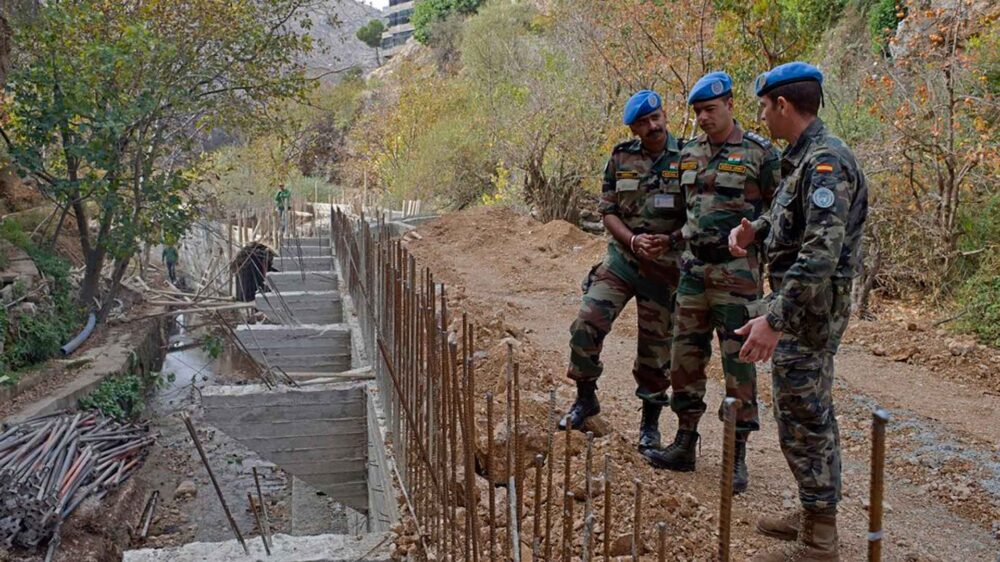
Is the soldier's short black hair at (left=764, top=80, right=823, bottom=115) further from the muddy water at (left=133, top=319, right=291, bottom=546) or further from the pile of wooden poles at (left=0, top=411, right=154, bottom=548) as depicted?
the muddy water at (left=133, top=319, right=291, bottom=546)

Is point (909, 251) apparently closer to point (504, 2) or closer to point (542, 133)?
point (542, 133)

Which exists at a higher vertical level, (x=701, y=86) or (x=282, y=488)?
(x=701, y=86)

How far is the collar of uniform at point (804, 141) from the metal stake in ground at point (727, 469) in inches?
56.9

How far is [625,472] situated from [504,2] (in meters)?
36.0

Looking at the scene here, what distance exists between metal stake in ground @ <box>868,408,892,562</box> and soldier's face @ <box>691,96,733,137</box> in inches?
88.8

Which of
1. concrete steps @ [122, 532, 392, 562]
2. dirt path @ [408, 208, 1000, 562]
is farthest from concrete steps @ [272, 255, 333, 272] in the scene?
concrete steps @ [122, 532, 392, 562]

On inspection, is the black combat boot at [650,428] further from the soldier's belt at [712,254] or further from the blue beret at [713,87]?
the blue beret at [713,87]

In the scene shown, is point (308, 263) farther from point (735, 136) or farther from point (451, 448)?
point (451, 448)

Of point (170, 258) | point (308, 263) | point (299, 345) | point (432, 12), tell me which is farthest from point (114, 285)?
point (432, 12)

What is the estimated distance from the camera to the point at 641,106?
3529mm

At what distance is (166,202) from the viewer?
33.3 ft

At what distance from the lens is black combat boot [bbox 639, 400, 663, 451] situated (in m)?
3.66

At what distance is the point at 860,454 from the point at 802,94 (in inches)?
105

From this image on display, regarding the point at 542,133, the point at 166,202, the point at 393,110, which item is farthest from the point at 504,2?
the point at 166,202
